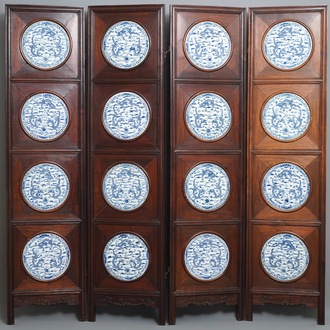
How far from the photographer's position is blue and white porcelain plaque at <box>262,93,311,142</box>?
365 centimetres

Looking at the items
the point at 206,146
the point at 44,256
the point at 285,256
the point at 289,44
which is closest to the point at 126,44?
the point at 206,146

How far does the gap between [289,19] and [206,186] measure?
50.2 inches

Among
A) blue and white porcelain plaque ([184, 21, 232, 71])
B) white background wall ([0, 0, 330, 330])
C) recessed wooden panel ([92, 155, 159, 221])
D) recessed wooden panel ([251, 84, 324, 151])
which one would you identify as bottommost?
white background wall ([0, 0, 330, 330])

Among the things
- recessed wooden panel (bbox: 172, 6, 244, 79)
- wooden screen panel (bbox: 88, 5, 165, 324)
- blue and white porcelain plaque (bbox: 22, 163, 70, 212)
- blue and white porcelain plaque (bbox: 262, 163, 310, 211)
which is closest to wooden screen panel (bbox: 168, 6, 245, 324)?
recessed wooden panel (bbox: 172, 6, 244, 79)

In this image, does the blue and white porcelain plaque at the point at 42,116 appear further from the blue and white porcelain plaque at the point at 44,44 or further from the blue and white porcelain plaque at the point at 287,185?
the blue and white porcelain plaque at the point at 287,185

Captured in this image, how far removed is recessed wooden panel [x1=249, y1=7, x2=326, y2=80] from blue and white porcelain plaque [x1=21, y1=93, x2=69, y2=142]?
1.39 m

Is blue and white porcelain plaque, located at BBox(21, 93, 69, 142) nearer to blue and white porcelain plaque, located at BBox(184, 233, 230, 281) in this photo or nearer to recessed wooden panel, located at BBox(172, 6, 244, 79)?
recessed wooden panel, located at BBox(172, 6, 244, 79)

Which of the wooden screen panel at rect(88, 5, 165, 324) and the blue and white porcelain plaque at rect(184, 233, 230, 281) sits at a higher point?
the wooden screen panel at rect(88, 5, 165, 324)

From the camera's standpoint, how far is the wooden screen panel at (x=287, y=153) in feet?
11.9

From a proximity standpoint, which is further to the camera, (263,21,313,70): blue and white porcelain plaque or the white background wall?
the white background wall

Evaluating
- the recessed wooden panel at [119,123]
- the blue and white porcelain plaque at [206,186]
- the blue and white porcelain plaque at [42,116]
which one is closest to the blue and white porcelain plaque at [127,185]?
the recessed wooden panel at [119,123]

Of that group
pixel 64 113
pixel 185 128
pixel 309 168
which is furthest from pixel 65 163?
pixel 309 168

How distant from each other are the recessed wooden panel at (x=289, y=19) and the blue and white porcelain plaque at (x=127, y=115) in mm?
816

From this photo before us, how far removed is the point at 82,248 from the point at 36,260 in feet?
1.08
